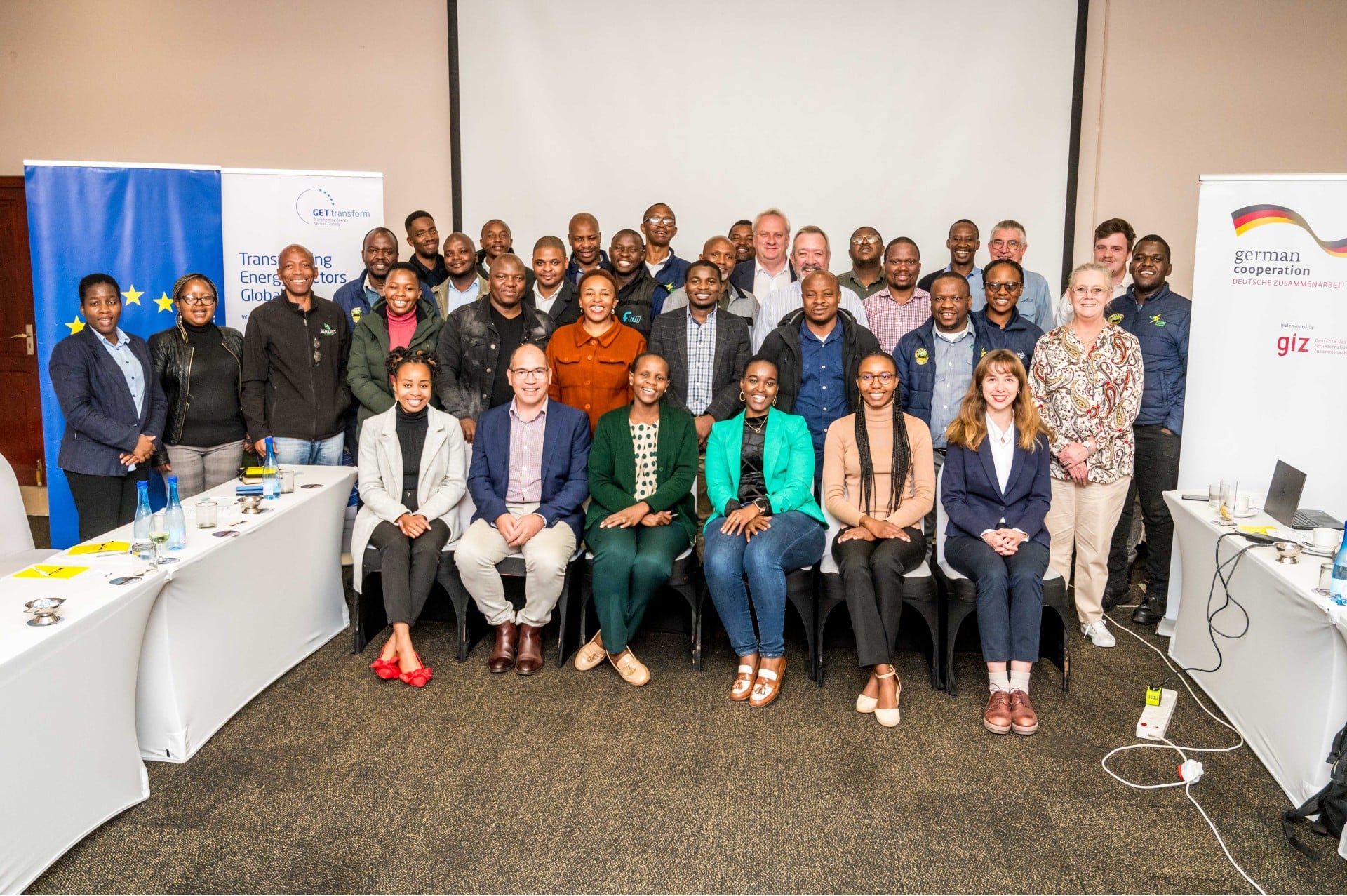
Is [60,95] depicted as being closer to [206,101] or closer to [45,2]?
[45,2]

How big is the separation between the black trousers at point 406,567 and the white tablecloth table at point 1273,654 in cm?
293

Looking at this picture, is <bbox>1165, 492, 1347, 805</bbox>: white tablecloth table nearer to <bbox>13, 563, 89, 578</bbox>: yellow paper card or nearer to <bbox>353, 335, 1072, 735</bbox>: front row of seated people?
<bbox>353, 335, 1072, 735</bbox>: front row of seated people

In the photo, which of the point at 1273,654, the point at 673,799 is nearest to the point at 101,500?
the point at 673,799

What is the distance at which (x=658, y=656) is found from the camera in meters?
4.02

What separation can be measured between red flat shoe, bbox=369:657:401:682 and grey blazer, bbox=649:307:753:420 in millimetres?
1646

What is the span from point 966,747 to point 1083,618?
1409mm

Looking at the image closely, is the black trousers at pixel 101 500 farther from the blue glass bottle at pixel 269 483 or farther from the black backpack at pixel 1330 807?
the black backpack at pixel 1330 807

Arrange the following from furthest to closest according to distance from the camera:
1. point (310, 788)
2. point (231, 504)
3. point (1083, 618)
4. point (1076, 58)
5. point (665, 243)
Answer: point (1076, 58)
point (665, 243)
point (1083, 618)
point (231, 504)
point (310, 788)

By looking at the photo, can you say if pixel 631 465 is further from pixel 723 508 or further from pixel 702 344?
pixel 702 344

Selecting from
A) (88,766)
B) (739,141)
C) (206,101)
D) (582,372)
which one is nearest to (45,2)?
(206,101)

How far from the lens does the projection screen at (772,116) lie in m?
5.96

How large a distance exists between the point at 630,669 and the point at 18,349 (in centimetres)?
563

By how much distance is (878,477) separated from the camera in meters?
3.86

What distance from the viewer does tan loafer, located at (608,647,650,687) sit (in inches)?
147
